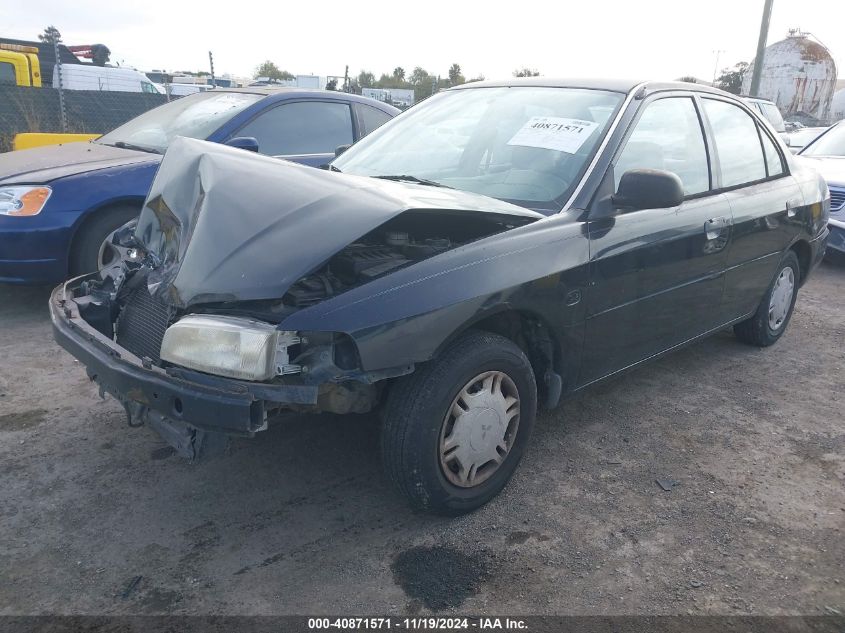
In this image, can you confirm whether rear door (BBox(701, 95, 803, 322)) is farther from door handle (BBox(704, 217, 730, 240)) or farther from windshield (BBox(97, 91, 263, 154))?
windshield (BBox(97, 91, 263, 154))

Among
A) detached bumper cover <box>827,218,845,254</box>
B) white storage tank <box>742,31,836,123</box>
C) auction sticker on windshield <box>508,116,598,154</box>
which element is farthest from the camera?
white storage tank <box>742,31,836,123</box>

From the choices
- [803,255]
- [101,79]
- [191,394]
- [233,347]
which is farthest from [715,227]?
[101,79]

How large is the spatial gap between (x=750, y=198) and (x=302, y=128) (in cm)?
346

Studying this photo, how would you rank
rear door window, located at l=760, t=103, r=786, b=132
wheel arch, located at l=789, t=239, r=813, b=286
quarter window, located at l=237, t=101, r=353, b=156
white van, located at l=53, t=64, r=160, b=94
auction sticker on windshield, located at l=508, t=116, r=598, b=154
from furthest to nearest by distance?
1. white van, located at l=53, t=64, r=160, b=94
2. rear door window, located at l=760, t=103, r=786, b=132
3. quarter window, located at l=237, t=101, r=353, b=156
4. wheel arch, located at l=789, t=239, r=813, b=286
5. auction sticker on windshield, located at l=508, t=116, r=598, b=154

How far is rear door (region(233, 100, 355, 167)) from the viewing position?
553 centimetres

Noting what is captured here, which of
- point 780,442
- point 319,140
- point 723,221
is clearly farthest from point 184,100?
point 780,442

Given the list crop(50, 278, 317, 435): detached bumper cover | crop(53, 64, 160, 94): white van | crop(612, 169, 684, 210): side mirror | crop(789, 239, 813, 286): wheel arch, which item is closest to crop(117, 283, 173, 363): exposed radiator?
crop(50, 278, 317, 435): detached bumper cover

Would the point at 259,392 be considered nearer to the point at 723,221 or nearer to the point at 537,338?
the point at 537,338

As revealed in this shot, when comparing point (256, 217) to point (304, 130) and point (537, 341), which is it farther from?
point (304, 130)

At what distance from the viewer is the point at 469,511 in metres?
2.78

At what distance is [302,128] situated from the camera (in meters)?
5.79

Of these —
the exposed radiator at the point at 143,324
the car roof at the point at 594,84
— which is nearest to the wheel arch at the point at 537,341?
the exposed radiator at the point at 143,324

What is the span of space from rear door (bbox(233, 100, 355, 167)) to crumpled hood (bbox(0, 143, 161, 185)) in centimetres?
82

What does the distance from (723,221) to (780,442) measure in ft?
3.85
